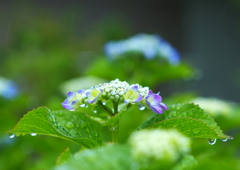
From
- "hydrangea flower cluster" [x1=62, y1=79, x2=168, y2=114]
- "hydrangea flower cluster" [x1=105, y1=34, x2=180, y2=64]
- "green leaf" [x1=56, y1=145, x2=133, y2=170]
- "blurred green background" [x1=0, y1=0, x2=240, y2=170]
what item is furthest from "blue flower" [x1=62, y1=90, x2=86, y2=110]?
"hydrangea flower cluster" [x1=105, y1=34, x2=180, y2=64]

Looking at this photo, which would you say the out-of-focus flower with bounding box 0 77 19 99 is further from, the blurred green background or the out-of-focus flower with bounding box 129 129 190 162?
the out-of-focus flower with bounding box 129 129 190 162

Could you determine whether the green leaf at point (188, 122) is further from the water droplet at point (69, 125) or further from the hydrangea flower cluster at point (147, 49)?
the hydrangea flower cluster at point (147, 49)

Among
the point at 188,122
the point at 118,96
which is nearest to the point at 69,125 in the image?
the point at 118,96

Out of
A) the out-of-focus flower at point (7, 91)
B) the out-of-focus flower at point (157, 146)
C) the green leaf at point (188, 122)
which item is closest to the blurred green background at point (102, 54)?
the out-of-focus flower at point (7, 91)

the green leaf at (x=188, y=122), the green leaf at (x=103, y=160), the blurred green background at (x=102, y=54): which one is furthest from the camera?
the blurred green background at (x=102, y=54)

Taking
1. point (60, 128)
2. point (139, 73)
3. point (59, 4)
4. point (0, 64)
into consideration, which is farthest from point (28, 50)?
point (60, 128)

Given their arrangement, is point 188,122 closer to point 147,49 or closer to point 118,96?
point 118,96

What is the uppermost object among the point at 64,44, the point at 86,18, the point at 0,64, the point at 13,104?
the point at 86,18

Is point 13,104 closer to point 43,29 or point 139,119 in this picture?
point 139,119
